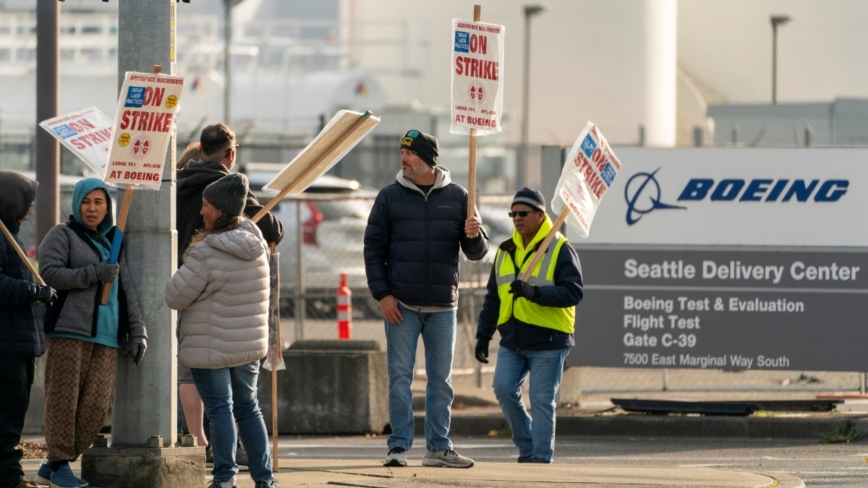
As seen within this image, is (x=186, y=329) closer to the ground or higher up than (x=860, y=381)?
higher up

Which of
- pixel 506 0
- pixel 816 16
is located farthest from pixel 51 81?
pixel 816 16

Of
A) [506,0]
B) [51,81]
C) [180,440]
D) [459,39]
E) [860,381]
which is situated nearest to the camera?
[180,440]

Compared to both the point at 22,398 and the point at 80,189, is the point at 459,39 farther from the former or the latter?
the point at 22,398

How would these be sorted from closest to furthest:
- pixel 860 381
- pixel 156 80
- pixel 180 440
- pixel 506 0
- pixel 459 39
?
pixel 156 80, pixel 180 440, pixel 459 39, pixel 860 381, pixel 506 0

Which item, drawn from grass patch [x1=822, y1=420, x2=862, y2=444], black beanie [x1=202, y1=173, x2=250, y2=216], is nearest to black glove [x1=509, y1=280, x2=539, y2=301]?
black beanie [x1=202, y1=173, x2=250, y2=216]

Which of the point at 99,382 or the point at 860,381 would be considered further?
the point at 860,381

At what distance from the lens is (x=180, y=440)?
6.79 metres

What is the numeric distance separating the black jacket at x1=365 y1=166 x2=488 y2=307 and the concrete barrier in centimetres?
323

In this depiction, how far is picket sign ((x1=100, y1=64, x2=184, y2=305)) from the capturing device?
20.5 feet

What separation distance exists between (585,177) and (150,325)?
2800mm

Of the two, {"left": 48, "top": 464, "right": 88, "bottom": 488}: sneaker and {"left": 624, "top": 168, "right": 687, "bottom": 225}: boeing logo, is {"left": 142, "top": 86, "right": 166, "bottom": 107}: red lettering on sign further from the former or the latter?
{"left": 624, "top": 168, "right": 687, "bottom": 225}: boeing logo

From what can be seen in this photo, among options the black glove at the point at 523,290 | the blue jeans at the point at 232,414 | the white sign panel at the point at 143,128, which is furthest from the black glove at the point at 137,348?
the black glove at the point at 523,290

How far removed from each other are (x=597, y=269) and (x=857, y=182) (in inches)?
82.5

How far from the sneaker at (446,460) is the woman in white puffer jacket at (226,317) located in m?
1.33
